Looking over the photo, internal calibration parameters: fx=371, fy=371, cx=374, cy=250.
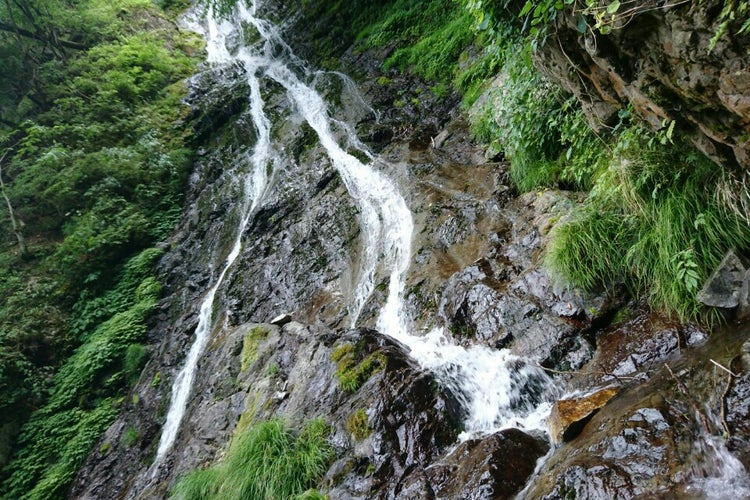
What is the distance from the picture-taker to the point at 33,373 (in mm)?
7750

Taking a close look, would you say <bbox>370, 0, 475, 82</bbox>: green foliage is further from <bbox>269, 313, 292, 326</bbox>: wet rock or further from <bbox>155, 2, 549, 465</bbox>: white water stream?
<bbox>269, 313, 292, 326</bbox>: wet rock

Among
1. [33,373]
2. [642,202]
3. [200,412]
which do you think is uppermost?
[33,373]

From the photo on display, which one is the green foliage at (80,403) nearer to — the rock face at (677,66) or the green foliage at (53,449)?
the green foliage at (53,449)

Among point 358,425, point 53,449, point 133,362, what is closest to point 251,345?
point 358,425

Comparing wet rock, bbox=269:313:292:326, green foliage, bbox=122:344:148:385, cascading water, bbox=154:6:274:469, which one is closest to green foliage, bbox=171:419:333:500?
wet rock, bbox=269:313:292:326

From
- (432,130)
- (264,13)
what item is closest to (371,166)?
(432,130)

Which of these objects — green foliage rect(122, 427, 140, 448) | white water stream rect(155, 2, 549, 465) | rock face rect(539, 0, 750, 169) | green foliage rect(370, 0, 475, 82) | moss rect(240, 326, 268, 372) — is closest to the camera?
rock face rect(539, 0, 750, 169)

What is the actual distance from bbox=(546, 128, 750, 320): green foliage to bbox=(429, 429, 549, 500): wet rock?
162cm

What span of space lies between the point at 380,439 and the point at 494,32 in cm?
390

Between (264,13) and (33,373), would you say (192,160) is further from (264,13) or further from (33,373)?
(264,13)

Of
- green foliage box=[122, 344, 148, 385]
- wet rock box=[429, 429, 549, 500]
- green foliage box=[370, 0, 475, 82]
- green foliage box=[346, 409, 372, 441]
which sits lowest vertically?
wet rock box=[429, 429, 549, 500]

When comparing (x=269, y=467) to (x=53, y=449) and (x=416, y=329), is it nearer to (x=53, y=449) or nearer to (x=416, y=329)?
(x=416, y=329)

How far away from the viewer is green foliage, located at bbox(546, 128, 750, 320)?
285 cm

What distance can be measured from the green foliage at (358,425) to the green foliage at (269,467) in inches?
11.2
